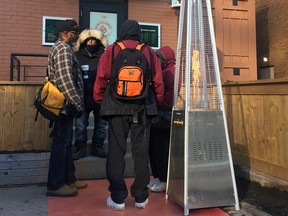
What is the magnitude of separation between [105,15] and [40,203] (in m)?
4.63

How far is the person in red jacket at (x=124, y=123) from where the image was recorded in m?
3.20

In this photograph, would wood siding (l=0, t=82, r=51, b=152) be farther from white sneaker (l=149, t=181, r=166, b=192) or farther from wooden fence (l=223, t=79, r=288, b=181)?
wooden fence (l=223, t=79, r=288, b=181)

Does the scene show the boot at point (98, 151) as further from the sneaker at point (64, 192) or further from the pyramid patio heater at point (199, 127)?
the pyramid patio heater at point (199, 127)

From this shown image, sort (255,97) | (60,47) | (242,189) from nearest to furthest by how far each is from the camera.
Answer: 1. (60,47)
2. (242,189)
3. (255,97)

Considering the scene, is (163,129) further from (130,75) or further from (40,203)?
(40,203)

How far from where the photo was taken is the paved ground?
3220mm

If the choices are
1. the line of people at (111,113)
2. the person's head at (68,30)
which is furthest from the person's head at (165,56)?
the person's head at (68,30)

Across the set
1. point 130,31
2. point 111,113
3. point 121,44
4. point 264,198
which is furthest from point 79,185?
point 264,198

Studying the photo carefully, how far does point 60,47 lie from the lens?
3541 mm

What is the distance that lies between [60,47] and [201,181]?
202cm

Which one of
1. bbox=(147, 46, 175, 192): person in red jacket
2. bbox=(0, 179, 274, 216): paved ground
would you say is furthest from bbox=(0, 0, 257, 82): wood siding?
bbox=(147, 46, 175, 192): person in red jacket

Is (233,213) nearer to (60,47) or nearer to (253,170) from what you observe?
(253,170)

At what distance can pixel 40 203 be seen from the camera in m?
3.53

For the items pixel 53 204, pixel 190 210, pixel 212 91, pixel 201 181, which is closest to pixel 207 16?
pixel 212 91
